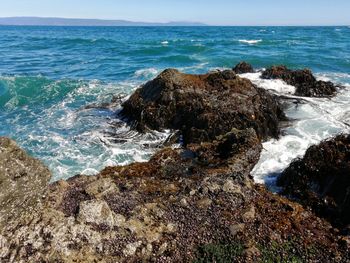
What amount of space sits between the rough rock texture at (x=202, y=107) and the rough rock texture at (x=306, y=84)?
4565mm

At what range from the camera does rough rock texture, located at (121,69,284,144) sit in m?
13.4

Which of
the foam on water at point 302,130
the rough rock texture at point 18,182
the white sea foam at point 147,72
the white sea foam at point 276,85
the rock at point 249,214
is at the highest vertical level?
the rough rock texture at point 18,182

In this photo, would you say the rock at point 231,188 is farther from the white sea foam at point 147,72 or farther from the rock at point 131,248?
the white sea foam at point 147,72

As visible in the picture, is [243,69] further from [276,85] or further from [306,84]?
[306,84]

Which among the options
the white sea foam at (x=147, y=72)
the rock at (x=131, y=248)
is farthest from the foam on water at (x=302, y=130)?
the white sea foam at (x=147, y=72)

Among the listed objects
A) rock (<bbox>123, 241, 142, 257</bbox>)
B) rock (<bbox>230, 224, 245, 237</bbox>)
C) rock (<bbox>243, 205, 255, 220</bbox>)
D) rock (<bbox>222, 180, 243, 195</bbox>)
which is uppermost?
rock (<bbox>222, 180, 243, 195</bbox>)

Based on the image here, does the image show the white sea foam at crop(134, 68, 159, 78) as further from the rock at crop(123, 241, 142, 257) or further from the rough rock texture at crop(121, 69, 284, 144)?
the rock at crop(123, 241, 142, 257)

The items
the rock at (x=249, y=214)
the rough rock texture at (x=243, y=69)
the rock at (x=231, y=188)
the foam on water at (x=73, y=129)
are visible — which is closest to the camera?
the rock at (x=249, y=214)

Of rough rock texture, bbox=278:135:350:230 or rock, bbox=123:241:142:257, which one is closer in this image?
rock, bbox=123:241:142:257

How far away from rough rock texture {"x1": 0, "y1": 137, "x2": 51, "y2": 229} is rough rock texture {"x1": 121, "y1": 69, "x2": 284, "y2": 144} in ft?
21.7

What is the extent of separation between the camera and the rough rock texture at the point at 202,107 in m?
13.4

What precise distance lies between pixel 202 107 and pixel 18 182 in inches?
322

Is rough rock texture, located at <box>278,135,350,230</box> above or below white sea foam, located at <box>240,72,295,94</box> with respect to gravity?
above

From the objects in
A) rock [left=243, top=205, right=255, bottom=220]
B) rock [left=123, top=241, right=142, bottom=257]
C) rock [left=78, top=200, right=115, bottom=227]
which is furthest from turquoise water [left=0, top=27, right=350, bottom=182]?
rock [left=123, top=241, right=142, bottom=257]
